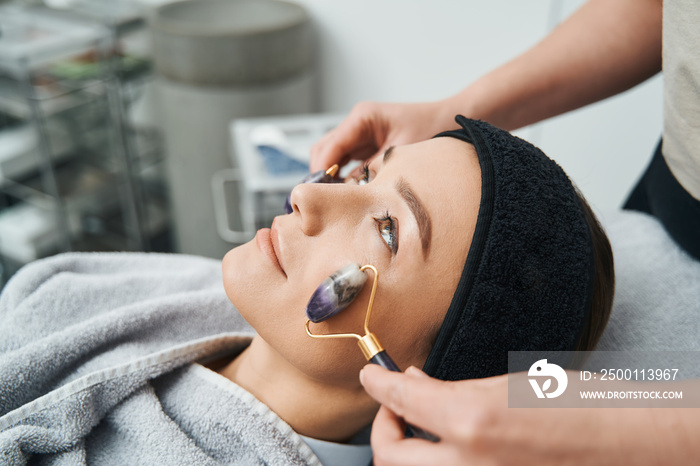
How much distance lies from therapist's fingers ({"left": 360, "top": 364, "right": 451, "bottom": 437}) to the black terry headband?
19 centimetres

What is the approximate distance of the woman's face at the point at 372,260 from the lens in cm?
74

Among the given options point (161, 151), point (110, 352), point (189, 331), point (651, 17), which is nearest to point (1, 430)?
point (110, 352)

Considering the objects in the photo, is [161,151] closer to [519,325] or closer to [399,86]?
[399,86]

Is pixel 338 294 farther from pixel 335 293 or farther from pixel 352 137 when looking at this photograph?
pixel 352 137

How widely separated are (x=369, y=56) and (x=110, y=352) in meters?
1.42

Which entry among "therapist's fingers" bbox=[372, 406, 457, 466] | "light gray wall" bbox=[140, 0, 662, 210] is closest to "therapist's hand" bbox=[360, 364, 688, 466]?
"therapist's fingers" bbox=[372, 406, 457, 466]

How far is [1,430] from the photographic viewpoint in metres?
0.80

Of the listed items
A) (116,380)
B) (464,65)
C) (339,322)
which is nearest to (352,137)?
(339,322)

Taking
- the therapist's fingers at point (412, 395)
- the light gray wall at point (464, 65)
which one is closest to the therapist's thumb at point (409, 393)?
the therapist's fingers at point (412, 395)

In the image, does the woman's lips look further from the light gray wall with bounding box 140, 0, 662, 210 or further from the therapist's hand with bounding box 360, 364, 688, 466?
the light gray wall with bounding box 140, 0, 662, 210

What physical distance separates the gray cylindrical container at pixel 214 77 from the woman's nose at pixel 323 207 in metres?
1.17

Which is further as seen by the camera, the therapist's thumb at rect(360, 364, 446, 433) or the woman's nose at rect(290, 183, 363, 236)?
the woman's nose at rect(290, 183, 363, 236)

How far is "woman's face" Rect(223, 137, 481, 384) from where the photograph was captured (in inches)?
29.3

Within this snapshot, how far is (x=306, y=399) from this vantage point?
0.86m
